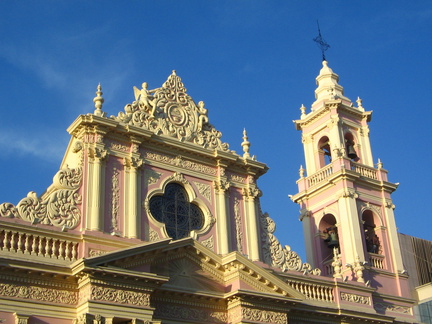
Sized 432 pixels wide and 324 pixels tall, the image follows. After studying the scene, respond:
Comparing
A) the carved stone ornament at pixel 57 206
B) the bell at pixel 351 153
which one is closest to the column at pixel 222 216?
the carved stone ornament at pixel 57 206

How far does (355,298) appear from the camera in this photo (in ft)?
74.7

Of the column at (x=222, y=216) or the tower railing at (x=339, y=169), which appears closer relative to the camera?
the column at (x=222, y=216)

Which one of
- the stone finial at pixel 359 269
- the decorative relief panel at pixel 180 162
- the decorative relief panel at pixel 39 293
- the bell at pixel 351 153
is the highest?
the bell at pixel 351 153

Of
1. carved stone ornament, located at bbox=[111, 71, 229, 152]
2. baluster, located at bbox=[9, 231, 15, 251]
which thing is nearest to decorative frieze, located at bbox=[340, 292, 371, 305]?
carved stone ornament, located at bbox=[111, 71, 229, 152]

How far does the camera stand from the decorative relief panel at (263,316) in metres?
19.1

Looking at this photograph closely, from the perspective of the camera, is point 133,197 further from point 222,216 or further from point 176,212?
point 222,216

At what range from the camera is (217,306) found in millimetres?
19359

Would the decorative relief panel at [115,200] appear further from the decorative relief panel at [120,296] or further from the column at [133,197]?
the decorative relief panel at [120,296]

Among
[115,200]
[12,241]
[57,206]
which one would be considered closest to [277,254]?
[115,200]

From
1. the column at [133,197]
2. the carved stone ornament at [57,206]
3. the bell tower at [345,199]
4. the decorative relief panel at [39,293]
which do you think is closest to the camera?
the decorative relief panel at [39,293]

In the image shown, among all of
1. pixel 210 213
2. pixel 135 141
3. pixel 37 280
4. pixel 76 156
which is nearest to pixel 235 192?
pixel 210 213

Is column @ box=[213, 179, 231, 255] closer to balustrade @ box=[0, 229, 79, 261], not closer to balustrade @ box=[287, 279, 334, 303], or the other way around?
balustrade @ box=[287, 279, 334, 303]

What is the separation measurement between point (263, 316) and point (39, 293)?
651 cm

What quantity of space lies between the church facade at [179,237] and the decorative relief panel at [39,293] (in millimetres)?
27
